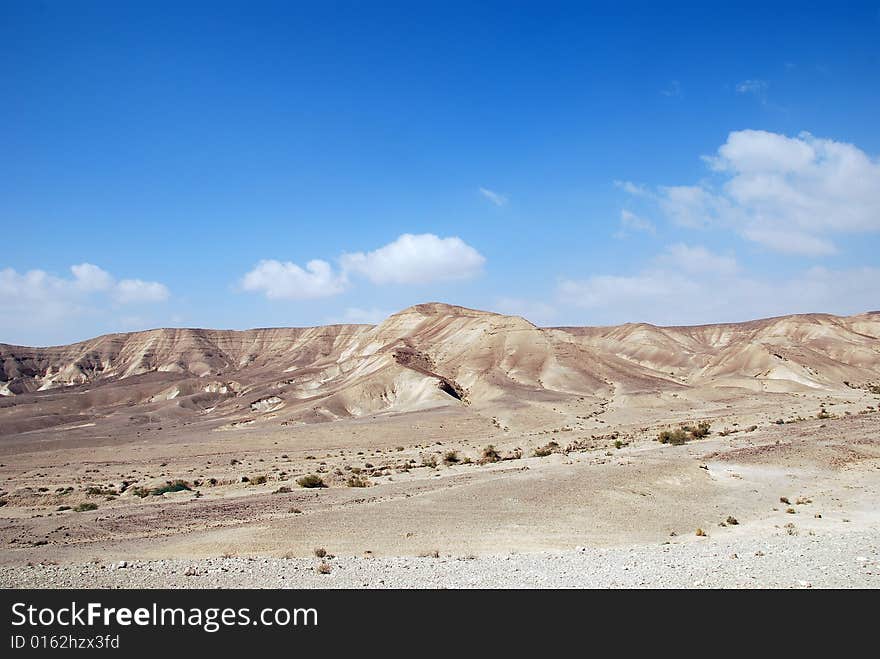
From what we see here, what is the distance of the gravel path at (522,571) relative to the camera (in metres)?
12.3

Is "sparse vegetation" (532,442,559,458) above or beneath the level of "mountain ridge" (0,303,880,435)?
beneath

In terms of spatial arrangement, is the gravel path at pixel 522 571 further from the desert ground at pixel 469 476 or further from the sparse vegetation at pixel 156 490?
the sparse vegetation at pixel 156 490

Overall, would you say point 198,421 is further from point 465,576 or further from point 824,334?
point 824,334

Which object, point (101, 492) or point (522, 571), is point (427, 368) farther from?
point (522, 571)

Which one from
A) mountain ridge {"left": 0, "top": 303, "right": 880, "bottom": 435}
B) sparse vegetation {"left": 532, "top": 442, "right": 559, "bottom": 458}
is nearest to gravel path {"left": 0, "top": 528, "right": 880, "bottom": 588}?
sparse vegetation {"left": 532, "top": 442, "right": 559, "bottom": 458}

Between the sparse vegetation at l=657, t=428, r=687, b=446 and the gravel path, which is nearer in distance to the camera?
the gravel path

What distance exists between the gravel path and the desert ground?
3.7 inches

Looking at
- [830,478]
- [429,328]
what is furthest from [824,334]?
[830,478]

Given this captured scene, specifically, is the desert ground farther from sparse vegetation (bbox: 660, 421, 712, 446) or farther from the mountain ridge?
the mountain ridge

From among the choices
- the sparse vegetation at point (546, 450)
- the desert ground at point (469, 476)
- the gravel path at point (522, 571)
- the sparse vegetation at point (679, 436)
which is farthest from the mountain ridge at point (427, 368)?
the gravel path at point (522, 571)

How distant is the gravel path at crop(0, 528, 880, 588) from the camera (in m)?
12.3

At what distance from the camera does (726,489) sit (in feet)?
85.8

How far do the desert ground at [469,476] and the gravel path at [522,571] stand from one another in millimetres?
94

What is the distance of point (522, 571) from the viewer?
13.7 meters
